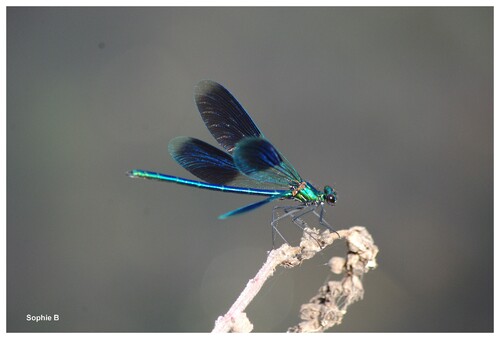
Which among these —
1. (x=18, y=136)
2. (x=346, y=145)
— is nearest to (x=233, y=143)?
(x=346, y=145)

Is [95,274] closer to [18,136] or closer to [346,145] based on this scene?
[18,136]

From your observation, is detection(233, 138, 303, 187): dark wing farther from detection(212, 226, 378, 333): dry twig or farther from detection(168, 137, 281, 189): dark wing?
detection(212, 226, 378, 333): dry twig

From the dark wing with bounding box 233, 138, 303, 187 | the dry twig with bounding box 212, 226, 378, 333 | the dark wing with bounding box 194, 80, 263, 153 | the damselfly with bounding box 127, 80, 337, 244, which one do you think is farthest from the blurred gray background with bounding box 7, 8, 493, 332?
the dry twig with bounding box 212, 226, 378, 333

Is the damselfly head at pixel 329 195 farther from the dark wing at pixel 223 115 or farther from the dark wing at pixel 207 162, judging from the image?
the dark wing at pixel 223 115

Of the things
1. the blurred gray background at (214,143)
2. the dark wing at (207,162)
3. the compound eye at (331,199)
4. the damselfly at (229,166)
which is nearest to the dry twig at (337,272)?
the damselfly at (229,166)

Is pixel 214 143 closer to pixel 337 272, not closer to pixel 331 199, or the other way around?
pixel 331 199

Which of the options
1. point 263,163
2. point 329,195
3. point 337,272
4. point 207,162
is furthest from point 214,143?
point 337,272
